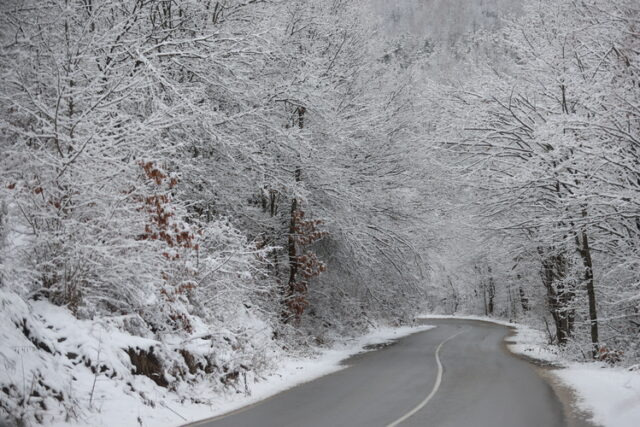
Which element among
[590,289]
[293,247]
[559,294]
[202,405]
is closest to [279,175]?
[293,247]

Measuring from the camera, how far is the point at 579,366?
14.8 m

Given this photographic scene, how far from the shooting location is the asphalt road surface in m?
8.08

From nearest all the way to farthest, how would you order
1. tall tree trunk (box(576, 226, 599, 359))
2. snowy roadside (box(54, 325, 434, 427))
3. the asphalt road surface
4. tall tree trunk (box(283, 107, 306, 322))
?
1. snowy roadside (box(54, 325, 434, 427))
2. the asphalt road surface
3. tall tree trunk (box(576, 226, 599, 359))
4. tall tree trunk (box(283, 107, 306, 322))

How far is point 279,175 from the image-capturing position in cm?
1617

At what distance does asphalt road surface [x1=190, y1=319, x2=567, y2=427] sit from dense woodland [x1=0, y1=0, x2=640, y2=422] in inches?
70.1

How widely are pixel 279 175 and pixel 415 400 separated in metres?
8.46

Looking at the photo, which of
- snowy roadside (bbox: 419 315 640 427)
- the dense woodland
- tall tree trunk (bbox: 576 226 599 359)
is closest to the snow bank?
the dense woodland

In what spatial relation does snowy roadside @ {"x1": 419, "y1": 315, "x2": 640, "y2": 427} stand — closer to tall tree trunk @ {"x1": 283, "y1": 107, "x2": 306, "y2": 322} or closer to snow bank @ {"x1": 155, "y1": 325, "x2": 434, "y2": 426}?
snow bank @ {"x1": 155, "y1": 325, "x2": 434, "y2": 426}

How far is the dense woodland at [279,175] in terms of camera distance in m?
8.80

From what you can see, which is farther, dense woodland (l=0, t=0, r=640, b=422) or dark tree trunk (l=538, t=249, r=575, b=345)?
dark tree trunk (l=538, t=249, r=575, b=345)

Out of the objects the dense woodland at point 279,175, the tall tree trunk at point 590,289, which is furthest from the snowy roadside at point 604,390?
the dense woodland at point 279,175

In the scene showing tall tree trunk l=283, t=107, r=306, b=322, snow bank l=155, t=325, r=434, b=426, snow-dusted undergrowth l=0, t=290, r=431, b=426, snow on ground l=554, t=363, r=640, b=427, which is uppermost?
tall tree trunk l=283, t=107, r=306, b=322

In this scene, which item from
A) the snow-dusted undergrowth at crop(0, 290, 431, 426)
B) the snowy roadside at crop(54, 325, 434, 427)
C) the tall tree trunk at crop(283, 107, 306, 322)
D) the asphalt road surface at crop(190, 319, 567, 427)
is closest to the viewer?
the snow-dusted undergrowth at crop(0, 290, 431, 426)

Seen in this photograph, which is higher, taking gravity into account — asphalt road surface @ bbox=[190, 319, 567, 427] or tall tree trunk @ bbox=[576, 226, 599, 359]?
tall tree trunk @ bbox=[576, 226, 599, 359]
